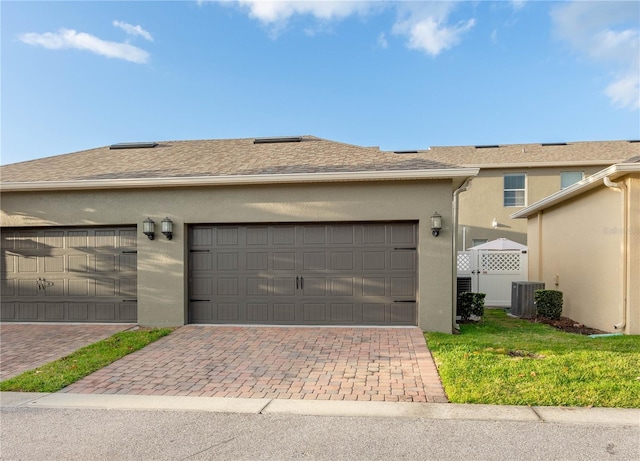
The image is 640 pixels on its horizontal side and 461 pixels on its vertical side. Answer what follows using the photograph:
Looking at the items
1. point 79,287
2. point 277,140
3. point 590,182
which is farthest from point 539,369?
point 79,287

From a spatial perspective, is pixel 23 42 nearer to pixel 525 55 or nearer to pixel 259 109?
pixel 259 109

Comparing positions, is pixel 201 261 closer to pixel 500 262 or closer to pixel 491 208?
pixel 500 262

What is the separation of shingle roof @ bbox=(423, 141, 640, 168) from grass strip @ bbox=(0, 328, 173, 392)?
13.8m

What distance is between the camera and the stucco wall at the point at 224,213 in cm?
725

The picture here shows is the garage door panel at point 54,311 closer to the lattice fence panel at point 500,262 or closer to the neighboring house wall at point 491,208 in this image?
the lattice fence panel at point 500,262

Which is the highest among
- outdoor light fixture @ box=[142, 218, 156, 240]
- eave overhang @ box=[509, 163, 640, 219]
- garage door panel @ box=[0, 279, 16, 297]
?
eave overhang @ box=[509, 163, 640, 219]

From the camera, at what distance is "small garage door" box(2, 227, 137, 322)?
806 centimetres

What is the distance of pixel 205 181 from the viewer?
24.7 ft

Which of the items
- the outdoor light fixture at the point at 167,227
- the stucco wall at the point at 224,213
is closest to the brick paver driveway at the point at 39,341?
the stucco wall at the point at 224,213

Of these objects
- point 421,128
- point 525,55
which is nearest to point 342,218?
point 525,55

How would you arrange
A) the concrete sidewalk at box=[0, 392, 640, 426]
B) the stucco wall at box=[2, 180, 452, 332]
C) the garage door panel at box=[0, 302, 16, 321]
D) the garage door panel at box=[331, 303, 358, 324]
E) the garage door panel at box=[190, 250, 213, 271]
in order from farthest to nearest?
1. the garage door panel at box=[0, 302, 16, 321]
2. the garage door panel at box=[190, 250, 213, 271]
3. the garage door panel at box=[331, 303, 358, 324]
4. the stucco wall at box=[2, 180, 452, 332]
5. the concrete sidewalk at box=[0, 392, 640, 426]

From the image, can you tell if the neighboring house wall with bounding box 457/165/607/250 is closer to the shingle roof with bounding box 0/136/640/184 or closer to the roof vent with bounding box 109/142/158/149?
the shingle roof with bounding box 0/136/640/184

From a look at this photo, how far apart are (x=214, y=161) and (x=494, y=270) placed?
29.0ft

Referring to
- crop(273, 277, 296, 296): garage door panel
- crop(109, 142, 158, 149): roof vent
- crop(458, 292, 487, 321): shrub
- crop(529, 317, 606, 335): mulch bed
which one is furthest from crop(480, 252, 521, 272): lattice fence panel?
crop(109, 142, 158, 149): roof vent
